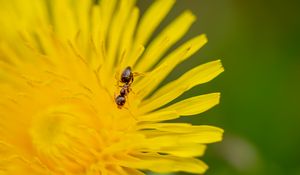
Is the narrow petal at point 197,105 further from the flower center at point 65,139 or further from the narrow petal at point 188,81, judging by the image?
the flower center at point 65,139

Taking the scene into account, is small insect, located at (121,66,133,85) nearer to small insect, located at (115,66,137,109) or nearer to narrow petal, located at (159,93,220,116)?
small insect, located at (115,66,137,109)

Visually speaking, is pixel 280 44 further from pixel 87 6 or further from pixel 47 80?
pixel 47 80

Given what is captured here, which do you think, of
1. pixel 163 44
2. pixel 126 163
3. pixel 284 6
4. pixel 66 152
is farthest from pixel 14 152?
pixel 284 6

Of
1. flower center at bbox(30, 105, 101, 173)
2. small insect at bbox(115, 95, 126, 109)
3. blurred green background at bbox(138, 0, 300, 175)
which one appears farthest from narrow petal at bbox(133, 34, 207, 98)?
blurred green background at bbox(138, 0, 300, 175)

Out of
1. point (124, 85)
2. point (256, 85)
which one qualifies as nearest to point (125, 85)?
point (124, 85)

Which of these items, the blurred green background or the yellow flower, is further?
the blurred green background

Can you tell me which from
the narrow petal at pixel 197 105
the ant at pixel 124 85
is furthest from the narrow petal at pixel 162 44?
the narrow petal at pixel 197 105
